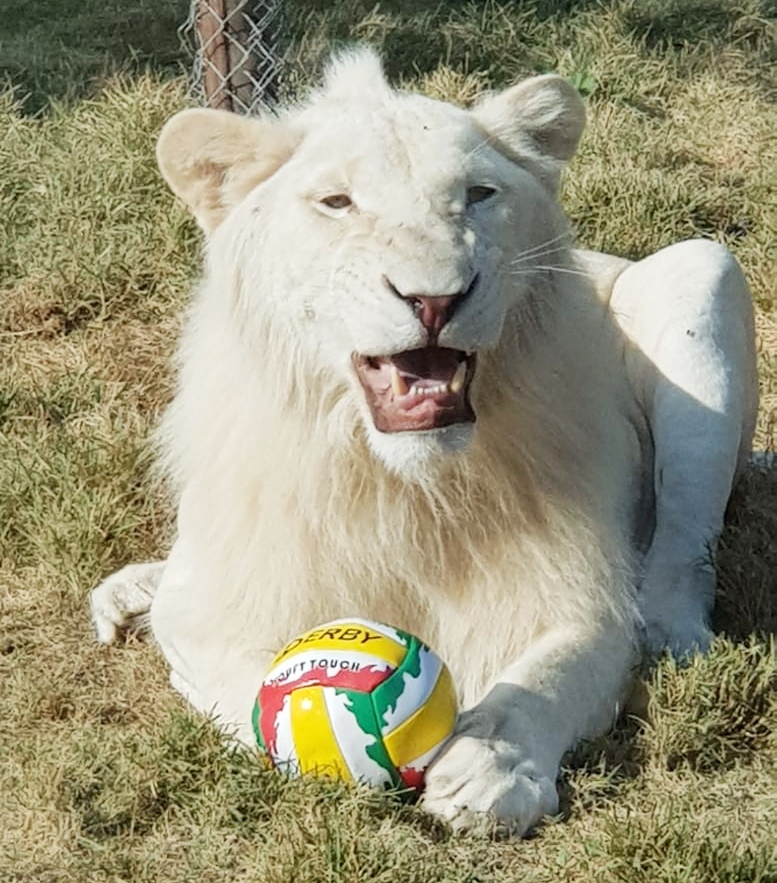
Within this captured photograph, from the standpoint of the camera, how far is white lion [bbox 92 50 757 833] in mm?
3779

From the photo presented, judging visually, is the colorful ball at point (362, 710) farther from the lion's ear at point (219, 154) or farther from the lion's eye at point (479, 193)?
the lion's ear at point (219, 154)

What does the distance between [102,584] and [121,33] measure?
15.6ft

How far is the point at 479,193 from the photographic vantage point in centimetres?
395

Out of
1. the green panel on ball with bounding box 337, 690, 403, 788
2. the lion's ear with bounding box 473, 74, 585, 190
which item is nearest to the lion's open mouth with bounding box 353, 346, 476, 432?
the green panel on ball with bounding box 337, 690, 403, 788

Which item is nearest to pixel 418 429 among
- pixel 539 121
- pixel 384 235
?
pixel 384 235

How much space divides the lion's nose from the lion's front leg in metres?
0.77

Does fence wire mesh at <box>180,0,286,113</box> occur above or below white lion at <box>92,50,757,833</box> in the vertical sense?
below

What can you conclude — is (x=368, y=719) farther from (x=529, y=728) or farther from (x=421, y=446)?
(x=421, y=446)

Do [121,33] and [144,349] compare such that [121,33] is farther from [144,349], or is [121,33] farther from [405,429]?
[405,429]

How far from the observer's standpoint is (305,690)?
3682 mm

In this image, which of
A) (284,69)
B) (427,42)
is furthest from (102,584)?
(427,42)

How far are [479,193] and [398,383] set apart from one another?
0.46 meters

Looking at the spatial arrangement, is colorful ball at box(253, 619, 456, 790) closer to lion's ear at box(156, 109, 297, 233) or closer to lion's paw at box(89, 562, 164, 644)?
lion's ear at box(156, 109, 297, 233)

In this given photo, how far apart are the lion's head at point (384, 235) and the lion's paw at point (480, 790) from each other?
22.9 inches
